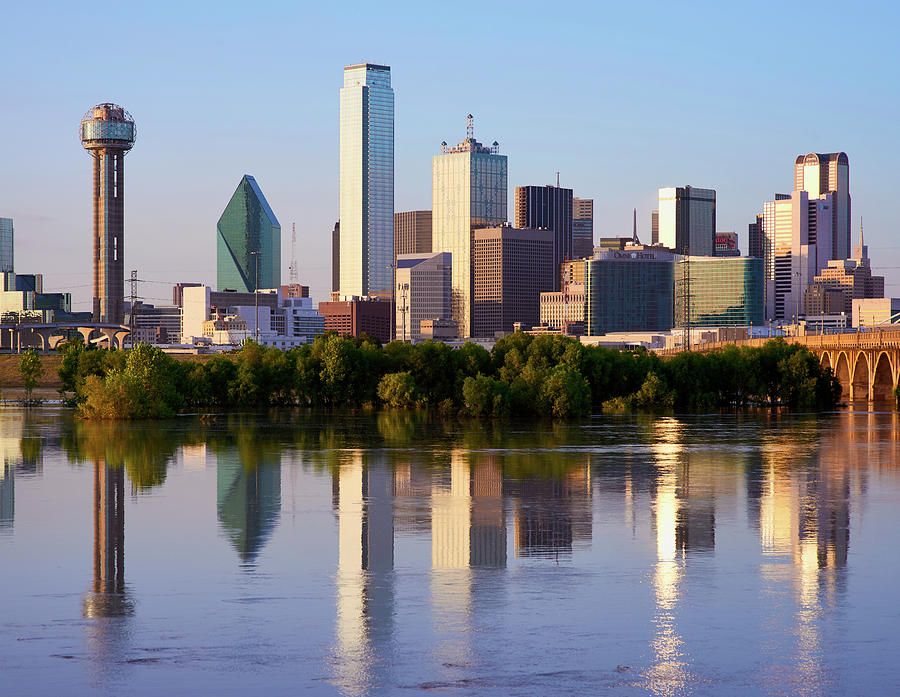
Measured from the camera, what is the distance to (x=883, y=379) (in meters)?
156

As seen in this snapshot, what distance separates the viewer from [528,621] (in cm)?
2341

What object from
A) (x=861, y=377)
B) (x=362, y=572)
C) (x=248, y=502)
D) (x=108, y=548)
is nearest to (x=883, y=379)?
(x=861, y=377)

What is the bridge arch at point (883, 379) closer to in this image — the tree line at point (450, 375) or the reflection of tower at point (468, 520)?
the tree line at point (450, 375)

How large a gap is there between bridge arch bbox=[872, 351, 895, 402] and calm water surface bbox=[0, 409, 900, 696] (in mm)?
98624

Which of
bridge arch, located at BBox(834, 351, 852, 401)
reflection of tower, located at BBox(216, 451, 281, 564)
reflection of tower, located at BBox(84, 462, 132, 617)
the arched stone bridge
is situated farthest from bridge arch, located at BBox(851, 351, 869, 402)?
reflection of tower, located at BBox(84, 462, 132, 617)

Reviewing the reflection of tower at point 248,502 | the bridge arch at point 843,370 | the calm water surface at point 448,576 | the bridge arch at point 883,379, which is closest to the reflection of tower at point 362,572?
the calm water surface at point 448,576

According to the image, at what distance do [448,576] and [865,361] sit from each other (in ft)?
488

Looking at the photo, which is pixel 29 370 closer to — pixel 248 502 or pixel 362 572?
pixel 248 502

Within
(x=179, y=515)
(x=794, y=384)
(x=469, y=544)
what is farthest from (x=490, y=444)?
(x=794, y=384)

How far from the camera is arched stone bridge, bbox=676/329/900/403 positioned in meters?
148

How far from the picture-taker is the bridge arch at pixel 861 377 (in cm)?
15650

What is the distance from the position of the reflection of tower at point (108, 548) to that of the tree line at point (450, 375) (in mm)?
50501

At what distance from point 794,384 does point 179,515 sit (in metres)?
90.3

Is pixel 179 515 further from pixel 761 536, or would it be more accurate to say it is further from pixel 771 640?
pixel 771 640
